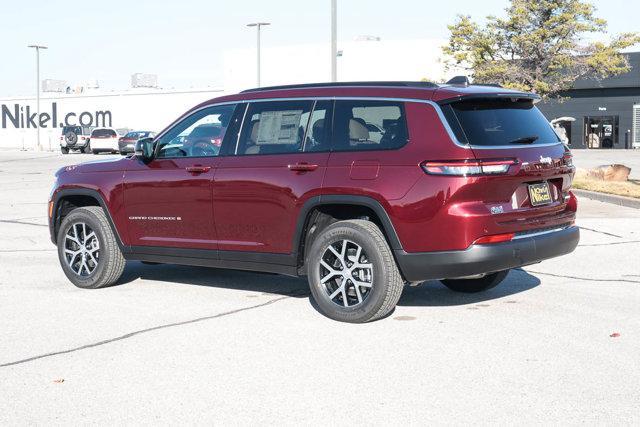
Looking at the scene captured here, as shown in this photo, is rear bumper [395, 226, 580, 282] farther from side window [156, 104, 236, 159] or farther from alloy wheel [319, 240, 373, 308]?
side window [156, 104, 236, 159]

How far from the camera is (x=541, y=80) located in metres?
44.2

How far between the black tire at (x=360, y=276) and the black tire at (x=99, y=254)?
226 centimetres

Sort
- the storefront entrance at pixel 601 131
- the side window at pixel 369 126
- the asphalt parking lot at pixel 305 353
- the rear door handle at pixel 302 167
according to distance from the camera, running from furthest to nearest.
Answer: the storefront entrance at pixel 601 131 → the rear door handle at pixel 302 167 → the side window at pixel 369 126 → the asphalt parking lot at pixel 305 353

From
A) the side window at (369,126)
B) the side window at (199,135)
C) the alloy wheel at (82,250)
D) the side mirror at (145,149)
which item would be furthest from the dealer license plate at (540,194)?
the alloy wheel at (82,250)

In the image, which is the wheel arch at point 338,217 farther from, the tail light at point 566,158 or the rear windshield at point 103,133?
the rear windshield at point 103,133

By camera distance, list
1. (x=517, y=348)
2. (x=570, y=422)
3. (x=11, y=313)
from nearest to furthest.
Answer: (x=570, y=422) → (x=517, y=348) → (x=11, y=313)

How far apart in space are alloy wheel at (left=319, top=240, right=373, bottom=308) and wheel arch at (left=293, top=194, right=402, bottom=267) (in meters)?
0.26

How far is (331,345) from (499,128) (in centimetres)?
208

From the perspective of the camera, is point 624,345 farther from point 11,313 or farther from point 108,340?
point 11,313

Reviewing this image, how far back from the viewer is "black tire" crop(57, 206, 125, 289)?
27.3ft

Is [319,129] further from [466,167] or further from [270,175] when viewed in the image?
[466,167]

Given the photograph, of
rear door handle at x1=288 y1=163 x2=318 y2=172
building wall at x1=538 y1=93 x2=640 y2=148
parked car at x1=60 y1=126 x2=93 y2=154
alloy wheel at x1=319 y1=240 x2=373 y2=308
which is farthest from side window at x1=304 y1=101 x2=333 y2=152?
building wall at x1=538 y1=93 x2=640 y2=148

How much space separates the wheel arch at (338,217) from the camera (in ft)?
21.6

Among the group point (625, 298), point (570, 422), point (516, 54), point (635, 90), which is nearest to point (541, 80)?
point (516, 54)
